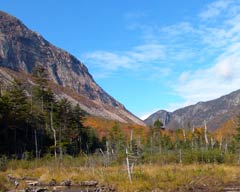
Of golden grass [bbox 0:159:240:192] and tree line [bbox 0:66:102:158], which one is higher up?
tree line [bbox 0:66:102:158]

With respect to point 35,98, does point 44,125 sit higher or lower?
lower

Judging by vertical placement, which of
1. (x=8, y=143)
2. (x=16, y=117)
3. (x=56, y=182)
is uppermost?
(x=16, y=117)

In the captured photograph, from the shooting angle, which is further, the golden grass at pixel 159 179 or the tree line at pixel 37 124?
the tree line at pixel 37 124

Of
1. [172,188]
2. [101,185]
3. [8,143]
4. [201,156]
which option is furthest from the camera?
[8,143]

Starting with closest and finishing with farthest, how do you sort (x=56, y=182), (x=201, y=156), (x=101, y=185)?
1. (x=101, y=185)
2. (x=56, y=182)
3. (x=201, y=156)

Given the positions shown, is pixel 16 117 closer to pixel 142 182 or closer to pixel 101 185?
pixel 101 185

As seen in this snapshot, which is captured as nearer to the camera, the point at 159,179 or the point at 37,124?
the point at 159,179

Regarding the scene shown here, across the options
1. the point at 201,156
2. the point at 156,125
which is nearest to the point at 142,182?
the point at 201,156

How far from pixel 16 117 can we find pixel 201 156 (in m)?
32.6

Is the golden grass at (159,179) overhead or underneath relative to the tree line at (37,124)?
underneath

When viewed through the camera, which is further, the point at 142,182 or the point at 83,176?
the point at 83,176

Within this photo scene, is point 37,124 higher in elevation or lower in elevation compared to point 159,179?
higher

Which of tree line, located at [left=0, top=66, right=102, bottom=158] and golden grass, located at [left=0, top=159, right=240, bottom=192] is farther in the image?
tree line, located at [left=0, top=66, right=102, bottom=158]

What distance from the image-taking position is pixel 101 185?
109ft
